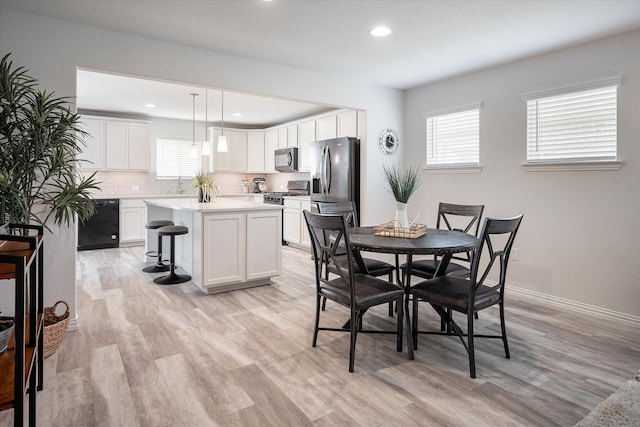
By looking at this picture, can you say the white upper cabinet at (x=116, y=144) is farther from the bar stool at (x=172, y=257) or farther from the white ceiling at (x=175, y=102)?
the bar stool at (x=172, y=257)

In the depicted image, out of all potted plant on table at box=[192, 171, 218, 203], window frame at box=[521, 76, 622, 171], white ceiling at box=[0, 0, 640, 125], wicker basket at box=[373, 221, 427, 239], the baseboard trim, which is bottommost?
the baseboard trim

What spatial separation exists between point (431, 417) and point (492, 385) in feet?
1.72

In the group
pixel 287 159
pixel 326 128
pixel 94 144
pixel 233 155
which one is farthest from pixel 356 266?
pixel 94 144

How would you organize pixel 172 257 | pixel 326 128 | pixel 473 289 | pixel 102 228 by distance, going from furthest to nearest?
pixel 102 228 < pixel 326 128 < pixel 172 257 < pixel 473 289

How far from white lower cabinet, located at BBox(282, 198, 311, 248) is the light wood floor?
280 centimetres

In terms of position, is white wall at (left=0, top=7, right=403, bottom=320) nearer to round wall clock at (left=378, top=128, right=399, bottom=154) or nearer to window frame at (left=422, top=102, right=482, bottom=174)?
round wall clock at (left=378, top=128, right=399, bottom=154)

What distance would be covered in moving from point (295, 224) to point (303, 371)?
4.37 meters

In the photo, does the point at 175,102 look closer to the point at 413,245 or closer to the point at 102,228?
the point at 102,228

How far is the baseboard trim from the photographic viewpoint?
327 cm

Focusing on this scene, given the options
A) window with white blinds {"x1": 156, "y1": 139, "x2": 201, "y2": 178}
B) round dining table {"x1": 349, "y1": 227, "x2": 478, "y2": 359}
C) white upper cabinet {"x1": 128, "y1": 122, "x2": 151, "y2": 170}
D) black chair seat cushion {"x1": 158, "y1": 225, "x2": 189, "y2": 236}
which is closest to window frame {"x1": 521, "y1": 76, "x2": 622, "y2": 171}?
round dining table {"x1": 349, "y1": 227, "x2": 478, "y2": 359}

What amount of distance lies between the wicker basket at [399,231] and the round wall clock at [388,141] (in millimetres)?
2224

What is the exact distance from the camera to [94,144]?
6.61 metres

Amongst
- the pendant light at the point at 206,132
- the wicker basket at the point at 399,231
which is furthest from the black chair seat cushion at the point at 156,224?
the wicker basket at the point at 399,231

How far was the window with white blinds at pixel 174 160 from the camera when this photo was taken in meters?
7.53
